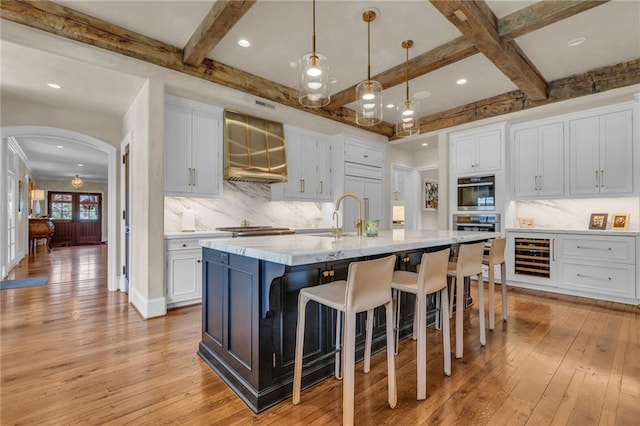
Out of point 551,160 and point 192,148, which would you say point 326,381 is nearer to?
point 192,148

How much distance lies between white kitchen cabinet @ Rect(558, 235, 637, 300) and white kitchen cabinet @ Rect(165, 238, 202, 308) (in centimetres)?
487

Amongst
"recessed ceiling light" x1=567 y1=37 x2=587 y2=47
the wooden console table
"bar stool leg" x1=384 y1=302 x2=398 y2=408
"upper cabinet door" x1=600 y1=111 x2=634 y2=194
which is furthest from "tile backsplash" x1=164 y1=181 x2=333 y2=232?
the wooden console table

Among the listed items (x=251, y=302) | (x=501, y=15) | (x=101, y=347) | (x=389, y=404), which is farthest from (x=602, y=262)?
(x=101, y=347)

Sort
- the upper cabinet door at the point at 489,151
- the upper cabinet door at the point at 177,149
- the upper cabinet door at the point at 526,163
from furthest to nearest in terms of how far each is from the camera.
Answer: the upper cabinet door at the point at 489,151 → the upper cabinet door at the point at 526,163 → the upper cabinet door at the point at 177,149

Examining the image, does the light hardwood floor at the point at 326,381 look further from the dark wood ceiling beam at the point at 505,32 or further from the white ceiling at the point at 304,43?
the dark wood ceiling beam at the point at 505,32

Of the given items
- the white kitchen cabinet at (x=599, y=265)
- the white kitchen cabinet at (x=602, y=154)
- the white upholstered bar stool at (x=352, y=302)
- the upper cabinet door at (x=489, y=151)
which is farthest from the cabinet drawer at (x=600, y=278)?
the white upholstered bar stool at (x=352, y=302)

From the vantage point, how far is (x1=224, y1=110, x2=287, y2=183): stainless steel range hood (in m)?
4.25

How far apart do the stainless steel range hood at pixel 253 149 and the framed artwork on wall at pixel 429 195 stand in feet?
13.5

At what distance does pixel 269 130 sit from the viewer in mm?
4699

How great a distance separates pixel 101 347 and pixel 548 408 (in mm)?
3284

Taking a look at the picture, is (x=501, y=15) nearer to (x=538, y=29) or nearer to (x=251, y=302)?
(x=538, y=29)

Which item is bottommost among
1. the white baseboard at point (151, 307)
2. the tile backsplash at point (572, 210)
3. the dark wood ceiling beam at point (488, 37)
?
the white baseboard at point (151, 307)

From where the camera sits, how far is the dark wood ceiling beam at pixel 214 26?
254 cm

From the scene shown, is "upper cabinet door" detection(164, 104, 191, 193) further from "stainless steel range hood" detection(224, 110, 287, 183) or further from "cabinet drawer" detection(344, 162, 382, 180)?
"cabinet drawer" detection(344, 162, 382, 180)
